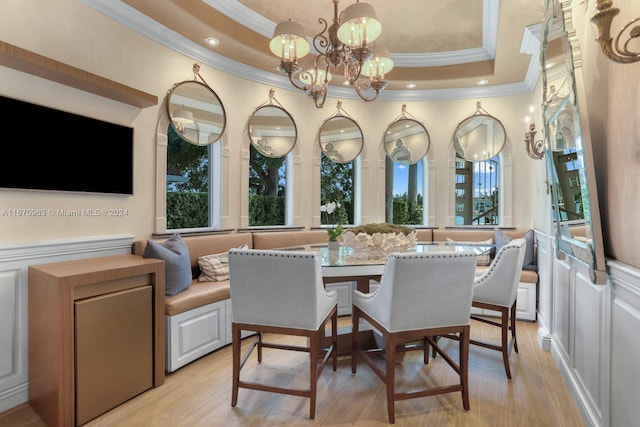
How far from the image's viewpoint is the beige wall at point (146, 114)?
91.3 inches

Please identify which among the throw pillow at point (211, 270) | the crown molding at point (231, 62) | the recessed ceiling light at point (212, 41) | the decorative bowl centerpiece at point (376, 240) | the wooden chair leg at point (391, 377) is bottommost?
the wooden chair leg at point (391, 377)

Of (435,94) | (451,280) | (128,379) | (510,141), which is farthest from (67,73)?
(510,141)

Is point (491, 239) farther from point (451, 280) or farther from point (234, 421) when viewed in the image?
point (234, 421)

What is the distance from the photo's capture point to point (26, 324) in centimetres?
220

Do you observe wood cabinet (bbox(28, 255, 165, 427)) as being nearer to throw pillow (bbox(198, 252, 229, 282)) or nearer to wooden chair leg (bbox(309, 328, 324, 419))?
throw pillow (bbox(198, 252, 229, 282))

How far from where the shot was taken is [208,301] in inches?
112

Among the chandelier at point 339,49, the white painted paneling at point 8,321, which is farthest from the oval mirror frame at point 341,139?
the white painted paneling at point 8,321

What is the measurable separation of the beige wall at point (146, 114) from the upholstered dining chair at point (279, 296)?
4.84ft

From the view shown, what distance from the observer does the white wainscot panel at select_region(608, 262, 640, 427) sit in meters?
1.32

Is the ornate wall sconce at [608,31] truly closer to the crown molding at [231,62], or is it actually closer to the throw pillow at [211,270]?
the crown molding at [231,62]

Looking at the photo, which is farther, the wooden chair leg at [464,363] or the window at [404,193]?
the window at [404,193]

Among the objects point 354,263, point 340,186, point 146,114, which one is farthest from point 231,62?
point 354,263

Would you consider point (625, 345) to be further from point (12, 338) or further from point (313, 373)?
point (12, 338)

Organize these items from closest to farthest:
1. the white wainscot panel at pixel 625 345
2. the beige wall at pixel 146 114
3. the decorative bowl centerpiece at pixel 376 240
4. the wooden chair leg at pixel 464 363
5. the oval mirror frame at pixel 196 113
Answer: the white wainscot panel at pixel 625 345, the wooden chair leg at pixel 464 363, the beige wall at pixel 146 114, the decorative bowl centerpiece at pixel 376 240, the oval mirror frame at pixel 196 113
